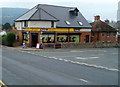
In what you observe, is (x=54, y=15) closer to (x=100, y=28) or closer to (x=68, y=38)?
(x=68, y=38)

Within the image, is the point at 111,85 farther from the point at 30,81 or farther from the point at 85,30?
the point at 85,30

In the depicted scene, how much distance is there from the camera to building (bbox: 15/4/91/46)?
1437 inches

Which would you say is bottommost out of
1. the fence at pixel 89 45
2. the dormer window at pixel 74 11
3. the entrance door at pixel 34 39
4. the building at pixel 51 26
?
the fence at pixel 89 45

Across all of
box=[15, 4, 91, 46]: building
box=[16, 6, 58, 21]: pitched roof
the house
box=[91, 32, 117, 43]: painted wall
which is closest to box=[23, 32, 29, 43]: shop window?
box=[15, 4, 91, 46]: building

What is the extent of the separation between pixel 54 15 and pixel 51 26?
417cm

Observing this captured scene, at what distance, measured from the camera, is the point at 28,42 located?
36.6 meters

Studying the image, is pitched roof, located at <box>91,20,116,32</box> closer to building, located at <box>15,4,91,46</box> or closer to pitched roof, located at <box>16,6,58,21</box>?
building, located at <box>15,4,91,46</box>

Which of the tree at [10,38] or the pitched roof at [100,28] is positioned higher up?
the pitched roof at [100,28]

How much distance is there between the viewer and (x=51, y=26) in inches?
1497

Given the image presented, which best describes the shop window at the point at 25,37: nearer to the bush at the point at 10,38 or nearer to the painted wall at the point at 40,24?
the bush at the point at 10,38

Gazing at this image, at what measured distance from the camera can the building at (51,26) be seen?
3650 cm

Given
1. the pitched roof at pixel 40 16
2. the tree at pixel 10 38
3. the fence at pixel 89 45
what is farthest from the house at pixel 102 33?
the tree at pixel 10 38

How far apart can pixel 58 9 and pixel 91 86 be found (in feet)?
117

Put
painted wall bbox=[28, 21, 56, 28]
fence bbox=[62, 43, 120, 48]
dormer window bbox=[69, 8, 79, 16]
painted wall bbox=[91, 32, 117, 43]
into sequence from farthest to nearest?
painted wall bbox=[91, 32, 117, 43], dormer window bbox=[69, 8, 79, 16], fence bbox=[62, 43, 120, 48], painted wall bbox=[28, 21, 56, 28]
